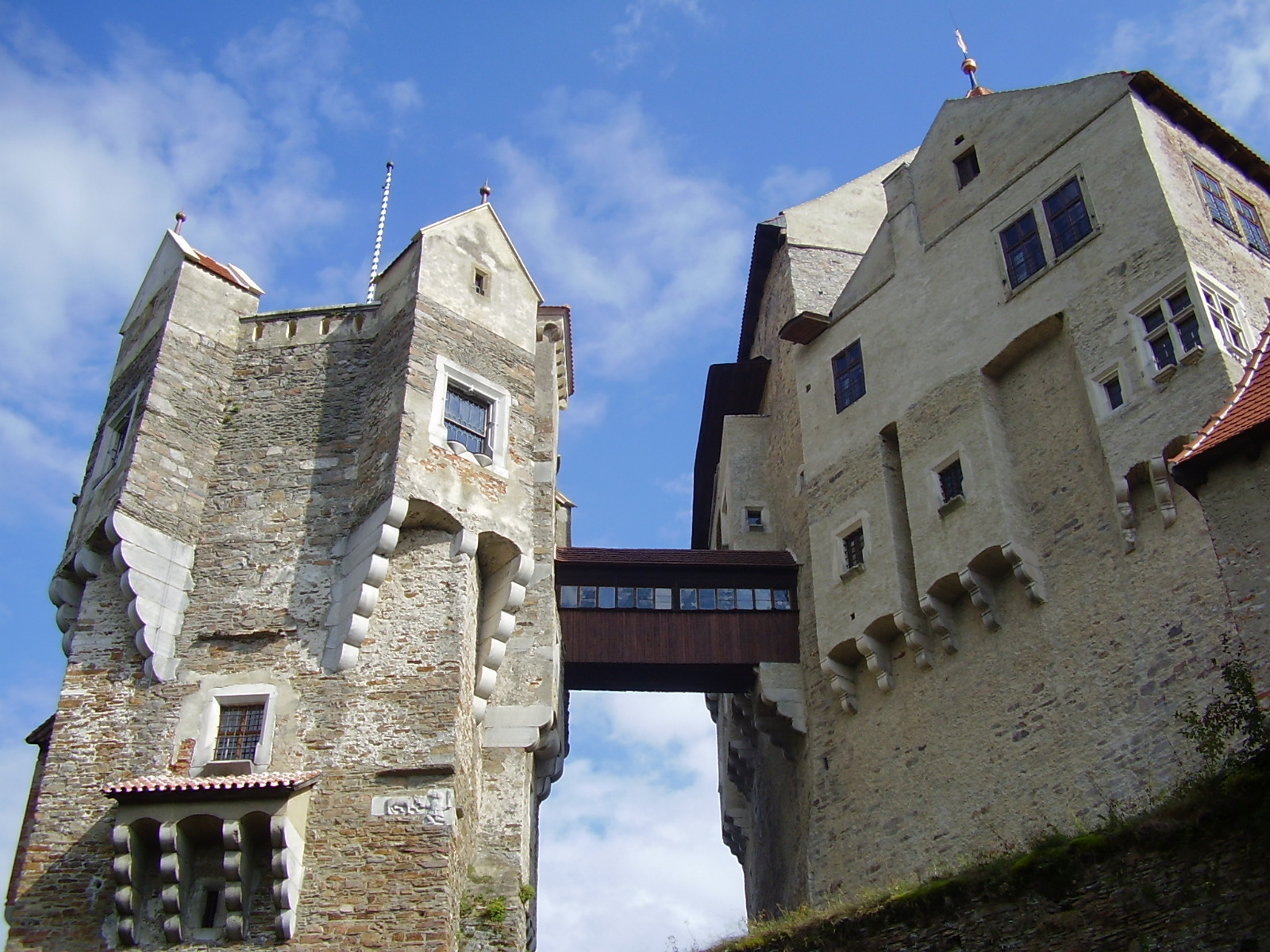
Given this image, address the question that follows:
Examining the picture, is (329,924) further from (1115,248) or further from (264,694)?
(1115,248)

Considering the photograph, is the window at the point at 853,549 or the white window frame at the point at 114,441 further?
the window at the point at 853,549

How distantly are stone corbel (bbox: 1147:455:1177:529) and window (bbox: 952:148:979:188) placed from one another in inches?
357

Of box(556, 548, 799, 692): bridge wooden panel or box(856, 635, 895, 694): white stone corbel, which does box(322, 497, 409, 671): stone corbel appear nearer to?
box(556, 548, 799, 692): bridge wooden panel

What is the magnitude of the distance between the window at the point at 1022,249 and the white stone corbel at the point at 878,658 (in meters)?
6.98

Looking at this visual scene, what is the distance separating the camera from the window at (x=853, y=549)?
80.2ft

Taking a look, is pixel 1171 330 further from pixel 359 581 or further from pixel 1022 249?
pixel 359 581

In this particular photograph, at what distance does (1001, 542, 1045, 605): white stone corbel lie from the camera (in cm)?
2058

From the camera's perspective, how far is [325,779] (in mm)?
17172

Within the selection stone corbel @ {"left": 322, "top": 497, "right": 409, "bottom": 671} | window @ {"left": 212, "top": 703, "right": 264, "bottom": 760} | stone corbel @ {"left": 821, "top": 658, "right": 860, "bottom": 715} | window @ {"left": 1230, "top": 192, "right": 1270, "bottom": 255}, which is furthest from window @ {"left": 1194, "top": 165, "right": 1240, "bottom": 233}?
window @ {"left": 212, "top": 703, "right": 264, "bottom": 760}

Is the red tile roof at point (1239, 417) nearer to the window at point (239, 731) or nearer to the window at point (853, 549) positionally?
the window at point (853, 549)

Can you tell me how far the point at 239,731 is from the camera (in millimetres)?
17797

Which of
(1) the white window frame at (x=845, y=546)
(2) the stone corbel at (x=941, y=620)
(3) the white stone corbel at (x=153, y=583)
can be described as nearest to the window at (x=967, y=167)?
(1) the white window frame at (x=845, y=546)

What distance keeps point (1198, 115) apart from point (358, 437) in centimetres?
1618

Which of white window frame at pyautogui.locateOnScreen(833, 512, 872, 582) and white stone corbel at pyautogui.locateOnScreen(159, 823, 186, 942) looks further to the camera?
white window frame at pyautogui.locateOnScreen(833, 512, 872, 582)
